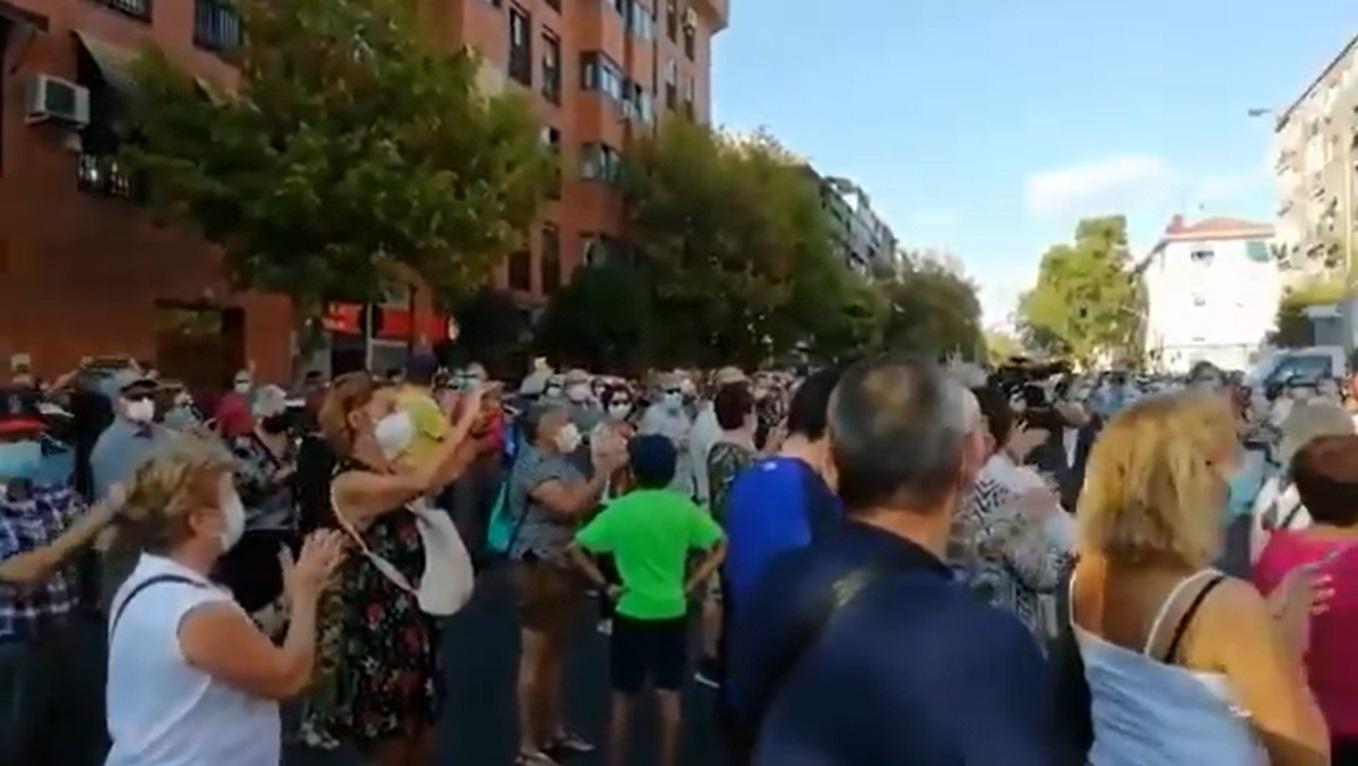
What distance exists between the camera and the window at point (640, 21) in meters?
47.8

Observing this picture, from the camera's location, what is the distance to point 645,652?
7.50m

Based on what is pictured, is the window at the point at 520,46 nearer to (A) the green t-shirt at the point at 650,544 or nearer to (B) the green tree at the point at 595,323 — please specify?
(B) the green tree at the point at 595,323

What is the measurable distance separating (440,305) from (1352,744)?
2672 centimetres

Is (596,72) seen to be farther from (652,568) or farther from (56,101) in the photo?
(652,568)

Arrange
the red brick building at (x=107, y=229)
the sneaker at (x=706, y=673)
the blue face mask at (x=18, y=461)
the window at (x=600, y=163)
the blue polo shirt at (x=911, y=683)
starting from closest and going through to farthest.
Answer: the blue polo shirt at (x=911, y=683) → the blue face mask at (x=18, y=461) → the sneaker at (x=706, y=673) → the red brick building at (x=107, y=229) → the window at (x=600, y=163)

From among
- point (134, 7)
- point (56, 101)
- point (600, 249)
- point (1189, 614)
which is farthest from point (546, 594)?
point (600, 249)

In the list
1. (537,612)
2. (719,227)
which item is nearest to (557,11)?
(719,227)

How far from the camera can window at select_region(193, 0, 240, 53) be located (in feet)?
83.6

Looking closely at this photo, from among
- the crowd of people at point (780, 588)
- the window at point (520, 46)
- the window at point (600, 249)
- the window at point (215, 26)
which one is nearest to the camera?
the crowd of people at point (780, 588)

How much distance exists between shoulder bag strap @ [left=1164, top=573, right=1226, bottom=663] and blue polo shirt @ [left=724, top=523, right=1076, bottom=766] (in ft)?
2.94

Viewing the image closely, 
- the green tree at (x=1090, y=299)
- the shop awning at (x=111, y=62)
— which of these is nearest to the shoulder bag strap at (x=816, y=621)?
the shop awning at (x=111, y=62)

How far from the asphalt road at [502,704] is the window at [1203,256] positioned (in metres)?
132

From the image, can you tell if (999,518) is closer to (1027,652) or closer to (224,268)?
(1027,652)

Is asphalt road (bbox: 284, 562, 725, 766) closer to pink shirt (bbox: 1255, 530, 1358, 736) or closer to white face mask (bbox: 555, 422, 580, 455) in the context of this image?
white face mask (bbox: 555, 422, 580, 455)
